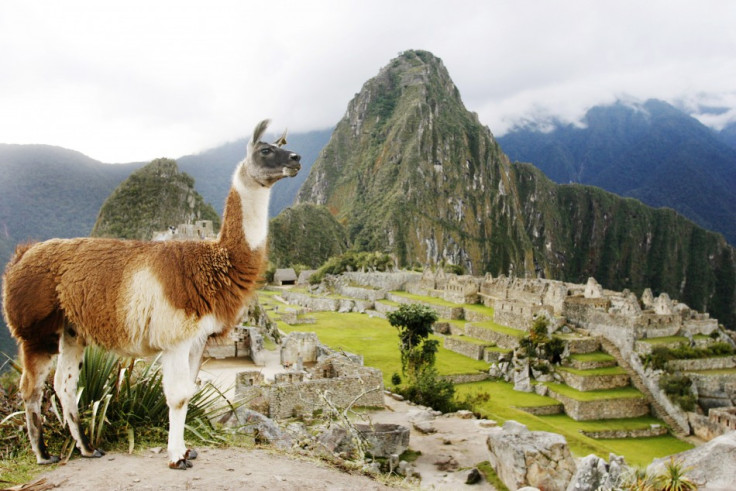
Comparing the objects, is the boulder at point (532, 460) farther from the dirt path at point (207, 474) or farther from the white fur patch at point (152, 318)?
the white fur patch at point (152, 318)

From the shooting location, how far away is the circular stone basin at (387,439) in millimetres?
9398

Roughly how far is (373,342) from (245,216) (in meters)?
22.8

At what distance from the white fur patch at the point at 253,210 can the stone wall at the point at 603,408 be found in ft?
60.7

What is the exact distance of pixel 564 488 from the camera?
8172 mm

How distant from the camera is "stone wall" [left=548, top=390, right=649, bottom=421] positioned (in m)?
18.9

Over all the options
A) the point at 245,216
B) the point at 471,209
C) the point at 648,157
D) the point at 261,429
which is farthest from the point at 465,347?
the point at 648,157

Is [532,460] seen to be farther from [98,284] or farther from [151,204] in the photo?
[151,204]

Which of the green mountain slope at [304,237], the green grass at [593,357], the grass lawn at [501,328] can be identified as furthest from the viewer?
the green mountain slope at [304,237]

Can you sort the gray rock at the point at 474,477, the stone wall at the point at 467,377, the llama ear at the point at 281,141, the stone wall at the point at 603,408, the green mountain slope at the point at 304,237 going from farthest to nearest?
the green mountain slope at the point at 304,237
the stone wall at the point at 467,377
the stone wall at the point at 603,408
the gray rock at the point at 474,477
the llama ear at the point at 281,141

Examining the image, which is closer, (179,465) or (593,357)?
(179,465)

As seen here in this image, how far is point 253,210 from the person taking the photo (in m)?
3.43

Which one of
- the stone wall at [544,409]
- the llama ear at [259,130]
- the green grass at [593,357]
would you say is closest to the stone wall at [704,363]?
the green grass at [593,357]

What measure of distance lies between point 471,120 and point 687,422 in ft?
482

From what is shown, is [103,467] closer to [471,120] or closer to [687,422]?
[687,422]
